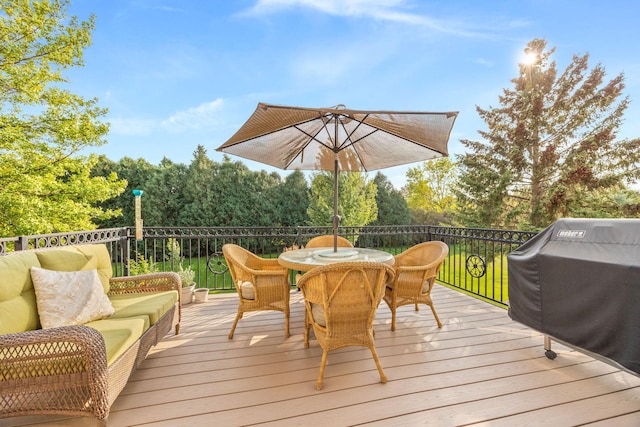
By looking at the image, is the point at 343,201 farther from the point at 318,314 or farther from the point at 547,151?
the point at 547,151

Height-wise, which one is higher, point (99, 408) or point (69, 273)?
point (69, 273)

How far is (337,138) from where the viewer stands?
10.2ft

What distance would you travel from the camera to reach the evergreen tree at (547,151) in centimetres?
1029

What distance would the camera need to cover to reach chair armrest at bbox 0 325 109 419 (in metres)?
1.43

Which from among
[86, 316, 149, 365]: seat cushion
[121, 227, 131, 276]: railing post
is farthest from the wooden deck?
[121, 227, 131, 276]: railing post

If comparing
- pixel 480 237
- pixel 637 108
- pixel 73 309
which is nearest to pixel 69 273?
pixel 73 309

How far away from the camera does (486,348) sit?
253cm

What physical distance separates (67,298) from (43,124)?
6432mm

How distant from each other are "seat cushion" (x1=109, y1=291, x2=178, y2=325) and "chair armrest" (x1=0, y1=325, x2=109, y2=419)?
74 cm

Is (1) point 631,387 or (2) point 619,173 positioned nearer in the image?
(1) point 631,387

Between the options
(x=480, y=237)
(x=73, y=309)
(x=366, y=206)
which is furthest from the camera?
(x=366, y=206)

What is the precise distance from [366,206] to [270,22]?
640cm

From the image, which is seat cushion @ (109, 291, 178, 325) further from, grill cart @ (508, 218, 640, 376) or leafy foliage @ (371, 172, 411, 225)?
leafy foliage @ (371, 172, 411, 225)

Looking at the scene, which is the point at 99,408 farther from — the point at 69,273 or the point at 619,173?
the point at 619,173
